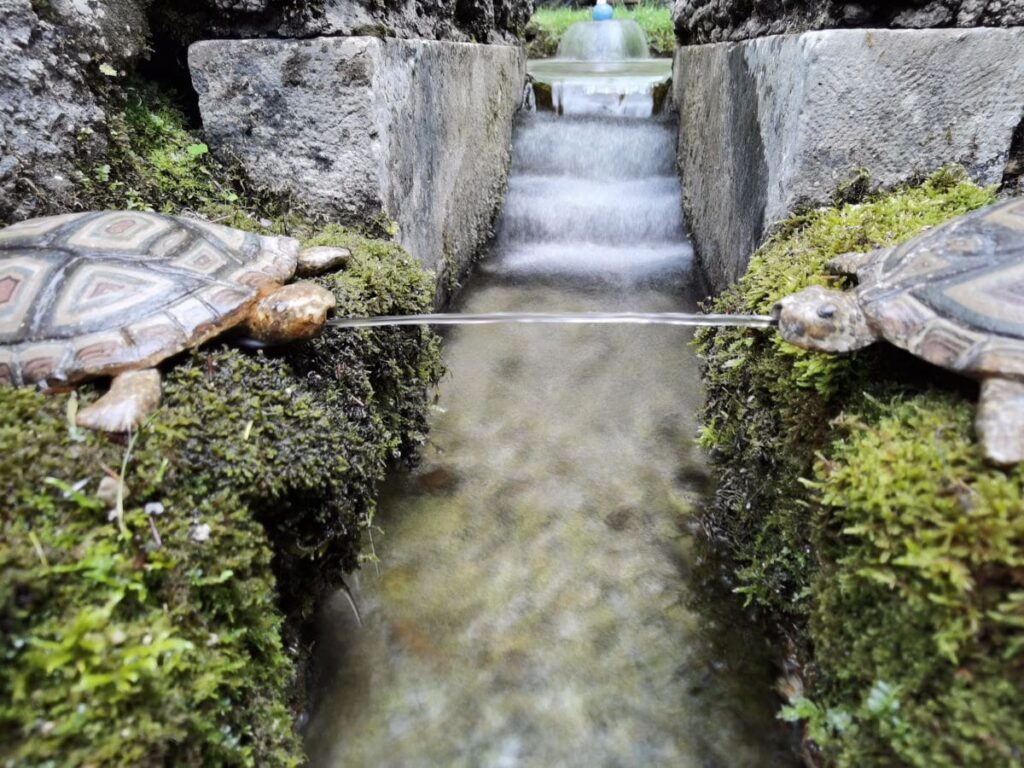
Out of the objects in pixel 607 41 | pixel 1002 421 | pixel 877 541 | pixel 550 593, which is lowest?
pixel 550 593

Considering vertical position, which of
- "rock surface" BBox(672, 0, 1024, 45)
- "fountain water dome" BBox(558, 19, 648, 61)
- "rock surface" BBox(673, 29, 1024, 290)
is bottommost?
"rock surface" BBox(673, 29, 1024, 290)

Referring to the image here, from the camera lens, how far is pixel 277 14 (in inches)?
133

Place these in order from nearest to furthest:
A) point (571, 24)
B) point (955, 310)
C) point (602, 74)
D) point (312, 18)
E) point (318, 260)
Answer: point (955, 310)
point (318, 260)
point (312, 18)
point (602, 74)
point (571, 24)

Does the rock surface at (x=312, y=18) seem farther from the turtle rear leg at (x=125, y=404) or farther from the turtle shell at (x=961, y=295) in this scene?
the turtle shell at (x=961, y=295)

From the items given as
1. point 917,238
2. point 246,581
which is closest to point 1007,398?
point 917,238

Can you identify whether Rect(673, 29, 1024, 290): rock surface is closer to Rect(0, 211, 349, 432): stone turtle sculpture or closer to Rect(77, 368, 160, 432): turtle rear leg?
Rect(0, 211, 349, 432): stone turtle sculpture

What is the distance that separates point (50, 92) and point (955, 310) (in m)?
4.05

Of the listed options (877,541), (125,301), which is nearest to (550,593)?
(877,541)

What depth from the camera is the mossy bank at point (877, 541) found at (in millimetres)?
1420

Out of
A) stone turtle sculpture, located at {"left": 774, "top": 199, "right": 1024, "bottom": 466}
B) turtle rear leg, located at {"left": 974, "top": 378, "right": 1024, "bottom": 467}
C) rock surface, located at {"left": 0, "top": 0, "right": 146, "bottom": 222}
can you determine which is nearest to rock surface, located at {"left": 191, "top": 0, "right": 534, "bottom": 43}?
rock surface, located at {"left": 0, "top": 0, "right": 146, "bottom": 222}

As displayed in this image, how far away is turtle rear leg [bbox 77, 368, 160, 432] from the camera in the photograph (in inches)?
72.3

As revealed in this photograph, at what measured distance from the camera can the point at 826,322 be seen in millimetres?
2051

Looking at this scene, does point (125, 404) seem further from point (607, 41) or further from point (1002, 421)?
point (607, 41)

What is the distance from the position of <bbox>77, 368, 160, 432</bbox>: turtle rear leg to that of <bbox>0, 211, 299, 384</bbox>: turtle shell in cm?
7
